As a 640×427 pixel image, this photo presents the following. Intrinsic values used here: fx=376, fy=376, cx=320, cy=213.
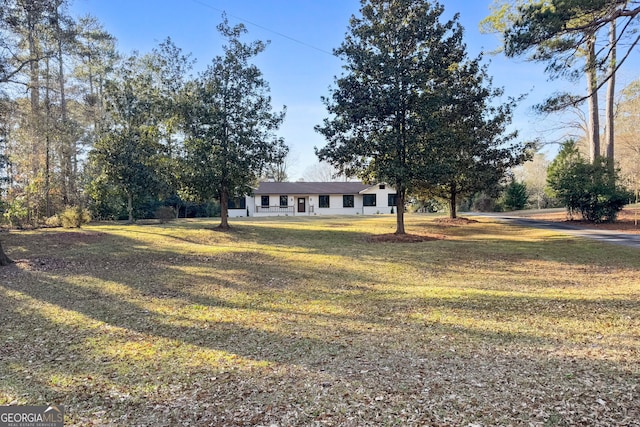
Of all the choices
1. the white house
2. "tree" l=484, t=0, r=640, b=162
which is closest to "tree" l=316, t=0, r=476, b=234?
"tree" l=484, t=0, r=640, b=162

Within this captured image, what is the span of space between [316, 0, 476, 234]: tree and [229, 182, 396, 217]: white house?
23059 millimetres

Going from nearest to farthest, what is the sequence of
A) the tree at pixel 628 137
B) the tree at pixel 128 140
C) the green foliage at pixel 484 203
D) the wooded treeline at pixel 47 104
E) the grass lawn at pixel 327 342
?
the grass lawn at pixel 327 342 → the wooded treeline at pixel 47 104 → the tree at pixel 128 140 → the tree at pixel 628 137 → the green foliage at pixel 484 203

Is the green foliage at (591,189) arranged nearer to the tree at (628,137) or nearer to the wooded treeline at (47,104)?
the tree at (628,137)

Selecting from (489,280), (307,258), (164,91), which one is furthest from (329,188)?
(489,280)

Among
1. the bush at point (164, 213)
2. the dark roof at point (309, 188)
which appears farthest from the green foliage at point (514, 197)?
the bush at point (164, 213)

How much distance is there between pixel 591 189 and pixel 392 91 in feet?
39.1

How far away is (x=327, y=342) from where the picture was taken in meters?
4.77

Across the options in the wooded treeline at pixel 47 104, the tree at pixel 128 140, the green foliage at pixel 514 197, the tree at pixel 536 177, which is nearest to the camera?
the wooded treeline at pixel 47 104

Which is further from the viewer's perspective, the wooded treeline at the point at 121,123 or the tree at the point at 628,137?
the tree at the point at 628,137

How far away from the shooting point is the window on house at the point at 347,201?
3938cm

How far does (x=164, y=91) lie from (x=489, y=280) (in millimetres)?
16728

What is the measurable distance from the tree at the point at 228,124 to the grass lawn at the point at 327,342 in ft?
21.4

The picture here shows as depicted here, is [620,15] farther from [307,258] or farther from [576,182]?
[576,182]

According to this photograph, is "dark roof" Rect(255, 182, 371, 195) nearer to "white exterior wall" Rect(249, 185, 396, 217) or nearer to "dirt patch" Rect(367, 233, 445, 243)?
"white exterior wall" Rect(249, 185, 396, 217)
